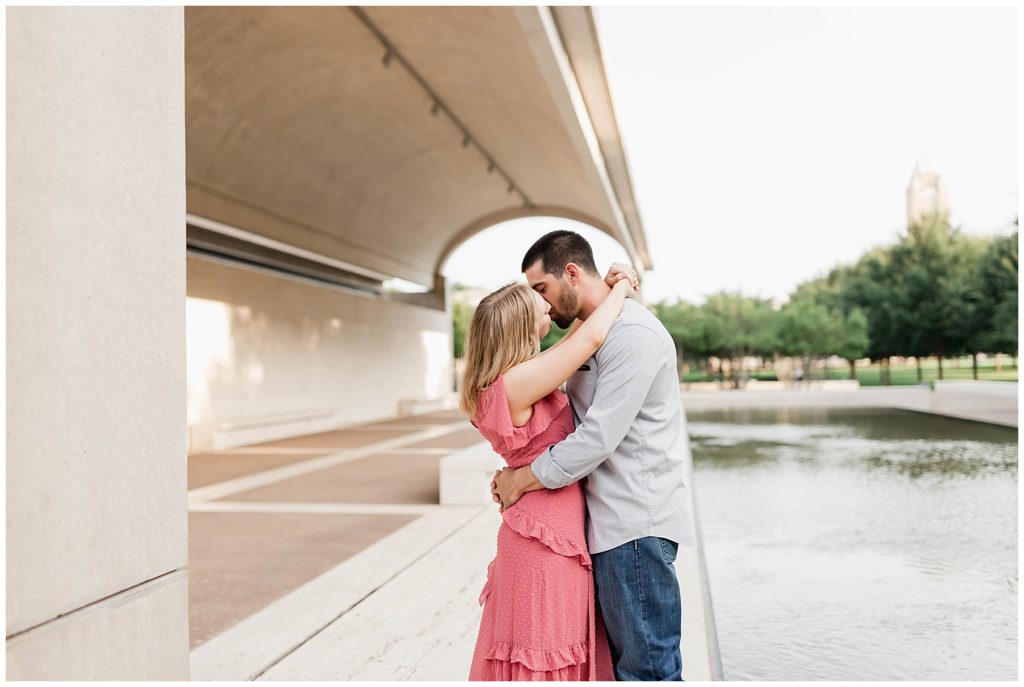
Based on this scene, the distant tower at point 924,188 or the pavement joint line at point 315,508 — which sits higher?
the distant tower at point 924,188

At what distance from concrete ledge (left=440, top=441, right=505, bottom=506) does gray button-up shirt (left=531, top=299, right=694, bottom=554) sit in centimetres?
560

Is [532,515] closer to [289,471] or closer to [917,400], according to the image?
[289,471]

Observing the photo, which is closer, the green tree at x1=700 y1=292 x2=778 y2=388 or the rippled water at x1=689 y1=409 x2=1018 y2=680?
the rippled water at x1=689 y1=409 x2=1018 y2=680

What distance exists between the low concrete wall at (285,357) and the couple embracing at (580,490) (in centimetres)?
1405

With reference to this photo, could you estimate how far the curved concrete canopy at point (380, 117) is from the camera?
1234 cm

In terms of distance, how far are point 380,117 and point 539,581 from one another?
692 inches

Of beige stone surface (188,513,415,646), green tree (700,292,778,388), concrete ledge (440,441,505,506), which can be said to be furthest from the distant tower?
beige stone surface (188,513,415,646)

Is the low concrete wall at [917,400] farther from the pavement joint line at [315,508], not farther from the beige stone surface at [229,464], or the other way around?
the pavement joint line at [315,508]

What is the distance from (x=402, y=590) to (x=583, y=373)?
3.05m

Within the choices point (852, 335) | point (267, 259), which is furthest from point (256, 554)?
point (852, 335)

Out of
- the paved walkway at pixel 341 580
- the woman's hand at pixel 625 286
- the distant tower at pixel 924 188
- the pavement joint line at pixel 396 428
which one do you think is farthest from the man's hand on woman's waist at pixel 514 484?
the distant tower at pixel 924 188

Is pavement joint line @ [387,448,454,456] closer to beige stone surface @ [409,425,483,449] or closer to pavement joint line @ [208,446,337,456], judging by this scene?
beige stone surface @ [409,425,483,449]

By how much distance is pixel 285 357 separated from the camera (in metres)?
19.4

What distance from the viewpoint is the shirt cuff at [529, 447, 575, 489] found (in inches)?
91.4
